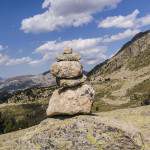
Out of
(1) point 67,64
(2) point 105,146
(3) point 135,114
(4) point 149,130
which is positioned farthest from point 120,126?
(3) point 135,114

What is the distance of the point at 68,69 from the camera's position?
3841 centimetres

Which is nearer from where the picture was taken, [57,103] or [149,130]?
[57,103]

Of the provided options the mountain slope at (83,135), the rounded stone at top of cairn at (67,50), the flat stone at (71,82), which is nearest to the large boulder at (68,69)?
the flat stone at (71,82)

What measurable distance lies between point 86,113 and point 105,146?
4531 mm

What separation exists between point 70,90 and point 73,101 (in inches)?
50.8

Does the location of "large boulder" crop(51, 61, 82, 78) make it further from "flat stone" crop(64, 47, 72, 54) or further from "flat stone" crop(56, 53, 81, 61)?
"flat stone" crop(64, 47, 72, 54)

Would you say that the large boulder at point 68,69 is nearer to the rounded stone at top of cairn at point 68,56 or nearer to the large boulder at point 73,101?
the rounded stone at top of cairn at point 68,56

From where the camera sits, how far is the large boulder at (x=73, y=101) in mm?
37938

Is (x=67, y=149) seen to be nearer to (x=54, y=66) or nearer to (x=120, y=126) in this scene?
(x=120, y=126)

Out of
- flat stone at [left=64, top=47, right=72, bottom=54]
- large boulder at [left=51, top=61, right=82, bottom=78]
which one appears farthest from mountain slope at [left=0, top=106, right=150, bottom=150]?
flat stone at [left=64, top=47, right=72, bottom=54]

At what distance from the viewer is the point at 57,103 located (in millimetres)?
38562

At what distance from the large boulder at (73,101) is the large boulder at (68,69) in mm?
1544

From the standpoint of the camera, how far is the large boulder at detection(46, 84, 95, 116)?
124 feet

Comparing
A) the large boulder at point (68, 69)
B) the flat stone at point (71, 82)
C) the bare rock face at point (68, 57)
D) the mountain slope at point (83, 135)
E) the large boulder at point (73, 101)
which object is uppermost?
the bare rock face at point (68, 57)
